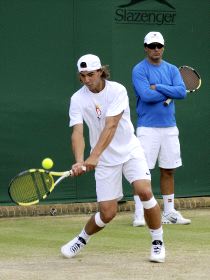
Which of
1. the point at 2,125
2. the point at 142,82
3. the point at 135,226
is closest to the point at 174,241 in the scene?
the point at 135,226

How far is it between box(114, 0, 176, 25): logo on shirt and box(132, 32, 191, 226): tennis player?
154 centimetres

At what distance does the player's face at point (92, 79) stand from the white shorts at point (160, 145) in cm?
253

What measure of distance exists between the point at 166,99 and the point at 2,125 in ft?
6.70

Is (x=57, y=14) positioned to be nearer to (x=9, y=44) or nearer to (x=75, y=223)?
(x=9, y=44)

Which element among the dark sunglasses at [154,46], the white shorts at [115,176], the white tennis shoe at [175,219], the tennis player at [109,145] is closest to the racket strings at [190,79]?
the dark sunglasses at [154,46]

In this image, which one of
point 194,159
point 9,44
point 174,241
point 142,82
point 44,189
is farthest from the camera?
point 194,159

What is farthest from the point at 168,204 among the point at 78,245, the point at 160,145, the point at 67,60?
the point at 78,245

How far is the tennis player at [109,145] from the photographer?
307 inches

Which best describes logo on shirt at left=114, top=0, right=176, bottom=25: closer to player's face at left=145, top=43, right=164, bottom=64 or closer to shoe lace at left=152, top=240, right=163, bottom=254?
player's face at left=145, top=43, right=164, bottom=64

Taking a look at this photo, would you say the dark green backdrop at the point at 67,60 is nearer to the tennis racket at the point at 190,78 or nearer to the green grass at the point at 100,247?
the green grass at the point at 100,247

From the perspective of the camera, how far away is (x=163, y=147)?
1048 cm

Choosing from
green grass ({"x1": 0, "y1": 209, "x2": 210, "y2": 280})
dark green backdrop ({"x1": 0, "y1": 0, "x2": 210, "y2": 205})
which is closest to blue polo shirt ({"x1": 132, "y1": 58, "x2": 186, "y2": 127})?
green grass ({"x1": 0, "y1": 209, "x2": 210, "y2": 280})

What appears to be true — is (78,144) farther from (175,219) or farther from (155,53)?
(175,219)

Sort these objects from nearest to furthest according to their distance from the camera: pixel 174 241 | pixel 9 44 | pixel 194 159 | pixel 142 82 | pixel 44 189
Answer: pixel 44 189, pixel 174 241, pixel 142 82, pixel 9 44, pixel 194 159
